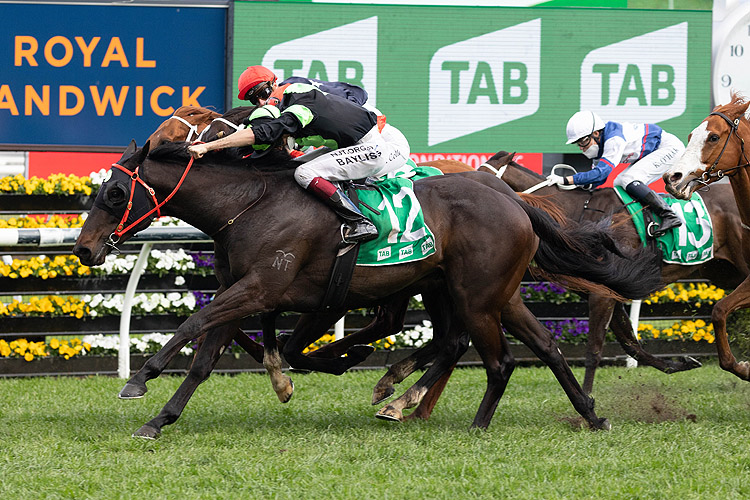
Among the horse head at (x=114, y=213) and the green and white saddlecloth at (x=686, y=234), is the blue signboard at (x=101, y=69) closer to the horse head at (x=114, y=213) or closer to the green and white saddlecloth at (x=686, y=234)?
the green and white saddlecloth at (x=686, y=234)

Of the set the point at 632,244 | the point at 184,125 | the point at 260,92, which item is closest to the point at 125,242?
the point at 184,125

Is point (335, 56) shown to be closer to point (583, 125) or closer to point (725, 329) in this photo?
point (583, 125)

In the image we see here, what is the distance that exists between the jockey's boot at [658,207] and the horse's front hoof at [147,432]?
3698mm

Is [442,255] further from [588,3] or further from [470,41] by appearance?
[588,3]

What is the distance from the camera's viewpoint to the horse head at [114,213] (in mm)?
4645

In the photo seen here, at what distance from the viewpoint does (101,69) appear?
396 inches

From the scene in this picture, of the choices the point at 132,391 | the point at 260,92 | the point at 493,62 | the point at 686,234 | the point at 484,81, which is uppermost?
the point at 493,62

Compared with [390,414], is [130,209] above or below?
above

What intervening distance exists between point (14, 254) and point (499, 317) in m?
4.00

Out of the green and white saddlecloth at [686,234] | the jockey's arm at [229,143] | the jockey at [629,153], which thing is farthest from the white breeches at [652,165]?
the jockey's arm at [229,143]

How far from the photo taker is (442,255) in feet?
16.8

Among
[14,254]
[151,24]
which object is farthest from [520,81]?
[14,254]

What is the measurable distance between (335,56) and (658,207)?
4817 millimetres

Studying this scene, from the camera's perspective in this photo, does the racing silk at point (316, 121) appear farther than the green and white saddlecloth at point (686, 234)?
No
